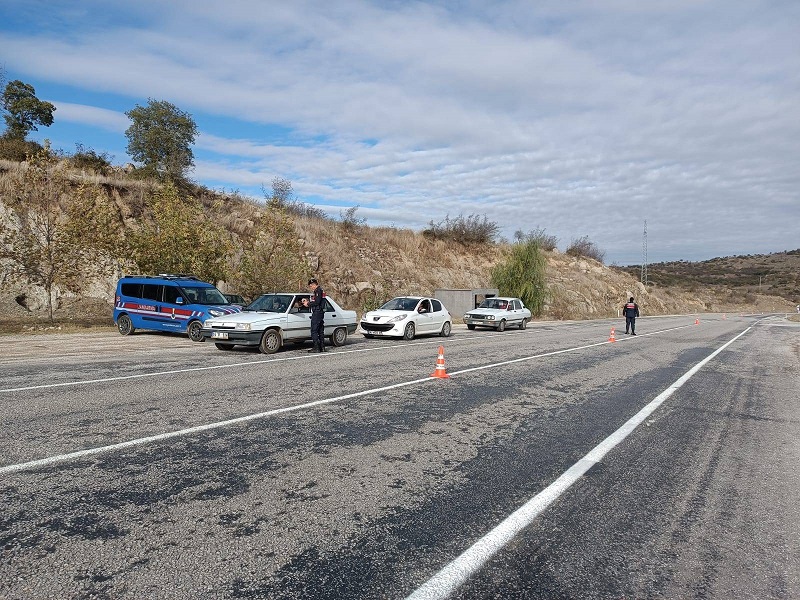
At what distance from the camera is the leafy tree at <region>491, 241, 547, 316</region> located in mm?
40094

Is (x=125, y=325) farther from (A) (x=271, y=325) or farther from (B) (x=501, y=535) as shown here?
(B) (x=501, y=535)

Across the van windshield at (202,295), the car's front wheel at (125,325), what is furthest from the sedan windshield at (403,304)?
the car's front wheel at (125,325)

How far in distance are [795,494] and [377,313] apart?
50.7ft

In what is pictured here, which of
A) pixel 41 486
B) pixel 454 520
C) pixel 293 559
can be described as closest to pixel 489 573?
pixel 454 520

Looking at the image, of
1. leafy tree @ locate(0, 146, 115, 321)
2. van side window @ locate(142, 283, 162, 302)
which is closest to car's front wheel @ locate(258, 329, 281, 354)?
van side window @ locate(142, 283, 162, 302)

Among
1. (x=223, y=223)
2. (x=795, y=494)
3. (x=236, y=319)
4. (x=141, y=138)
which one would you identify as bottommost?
(x=795, y=494)

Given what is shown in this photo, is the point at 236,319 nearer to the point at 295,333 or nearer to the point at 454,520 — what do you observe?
the point at 295,333

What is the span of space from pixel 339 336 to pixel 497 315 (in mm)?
11692

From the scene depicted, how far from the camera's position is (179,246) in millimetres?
22656

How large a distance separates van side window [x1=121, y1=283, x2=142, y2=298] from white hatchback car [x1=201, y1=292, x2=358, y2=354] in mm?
5333

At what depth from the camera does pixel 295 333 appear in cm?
1477

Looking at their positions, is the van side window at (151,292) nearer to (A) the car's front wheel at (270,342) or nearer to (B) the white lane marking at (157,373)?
(A) the car's front wheel at (270,342)

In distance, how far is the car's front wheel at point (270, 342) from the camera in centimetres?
1393

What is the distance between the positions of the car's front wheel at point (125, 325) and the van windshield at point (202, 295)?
8.50 ft
